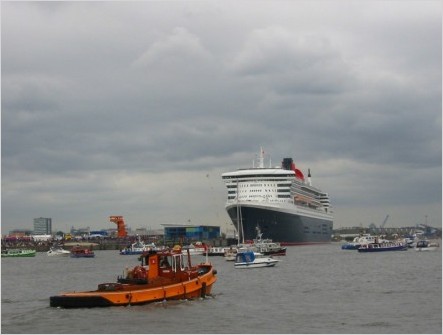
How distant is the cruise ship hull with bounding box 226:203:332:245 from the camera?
Result: 143375 mm

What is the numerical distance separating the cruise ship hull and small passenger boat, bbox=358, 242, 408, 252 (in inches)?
693

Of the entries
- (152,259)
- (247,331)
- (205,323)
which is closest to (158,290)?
(152,259)

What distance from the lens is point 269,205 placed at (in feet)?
480

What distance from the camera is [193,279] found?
45.2 metres

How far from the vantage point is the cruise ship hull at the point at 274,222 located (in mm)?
143375

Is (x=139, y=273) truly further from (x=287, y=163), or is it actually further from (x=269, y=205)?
(x=287, y=163)

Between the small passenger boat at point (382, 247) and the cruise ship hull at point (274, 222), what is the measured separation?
57.7 ft

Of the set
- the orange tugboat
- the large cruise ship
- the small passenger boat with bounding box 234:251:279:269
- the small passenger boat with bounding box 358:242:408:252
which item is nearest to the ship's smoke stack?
the large cruise ship

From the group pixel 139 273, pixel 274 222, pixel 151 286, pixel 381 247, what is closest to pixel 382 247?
pixel 381 247

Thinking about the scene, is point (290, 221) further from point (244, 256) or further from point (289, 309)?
Result: point (289, 309)

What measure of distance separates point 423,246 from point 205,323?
4171 inches

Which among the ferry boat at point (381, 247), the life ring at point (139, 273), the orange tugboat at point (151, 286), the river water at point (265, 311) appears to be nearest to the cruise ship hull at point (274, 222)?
the ferry boat at point (381, 247)

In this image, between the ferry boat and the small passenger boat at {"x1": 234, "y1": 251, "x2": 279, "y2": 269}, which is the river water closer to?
the small passenger boat at {"x1": 234, "y1": 251, "x2": 279, "y2": 269}

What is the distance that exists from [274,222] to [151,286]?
10614 centimetres
